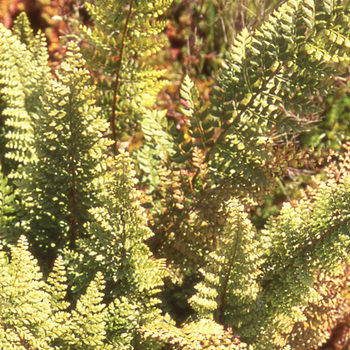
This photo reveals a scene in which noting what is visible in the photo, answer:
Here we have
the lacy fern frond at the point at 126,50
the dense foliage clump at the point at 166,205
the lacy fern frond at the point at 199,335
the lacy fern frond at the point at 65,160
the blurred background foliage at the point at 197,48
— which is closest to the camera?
the lacy fern frond at the point at 199,335

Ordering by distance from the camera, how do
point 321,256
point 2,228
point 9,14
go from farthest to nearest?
point 9,14 < point 2,228 < point 321,256

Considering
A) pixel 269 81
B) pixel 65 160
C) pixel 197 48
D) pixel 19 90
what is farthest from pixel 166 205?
pixel 197 48

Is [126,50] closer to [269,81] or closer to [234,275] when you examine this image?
[269,81]

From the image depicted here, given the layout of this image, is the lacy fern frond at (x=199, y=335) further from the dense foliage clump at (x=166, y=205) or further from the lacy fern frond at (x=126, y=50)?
the lacy fern frond at (x=126, y=50)

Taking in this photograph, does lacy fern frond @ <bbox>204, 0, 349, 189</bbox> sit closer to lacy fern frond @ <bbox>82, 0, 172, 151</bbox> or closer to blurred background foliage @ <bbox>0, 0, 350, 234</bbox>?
lacy fern frond @ <bbox>82, 0, 172, 151</bbox>

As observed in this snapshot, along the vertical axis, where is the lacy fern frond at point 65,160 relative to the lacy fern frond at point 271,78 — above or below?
below

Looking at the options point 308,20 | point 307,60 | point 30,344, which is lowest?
point 30,344

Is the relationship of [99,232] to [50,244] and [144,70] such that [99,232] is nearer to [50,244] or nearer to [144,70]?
[50,244]

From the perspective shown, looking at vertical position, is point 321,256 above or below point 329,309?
above

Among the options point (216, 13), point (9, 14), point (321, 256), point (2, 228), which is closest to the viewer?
point (321, 256)

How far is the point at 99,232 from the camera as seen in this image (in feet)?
5.41

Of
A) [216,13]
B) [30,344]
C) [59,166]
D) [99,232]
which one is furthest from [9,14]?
[30,344]

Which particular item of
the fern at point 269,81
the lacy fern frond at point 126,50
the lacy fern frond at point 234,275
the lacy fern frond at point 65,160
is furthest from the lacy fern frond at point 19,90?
the lacy fern frond at point 234,275

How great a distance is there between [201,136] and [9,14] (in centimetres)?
164
